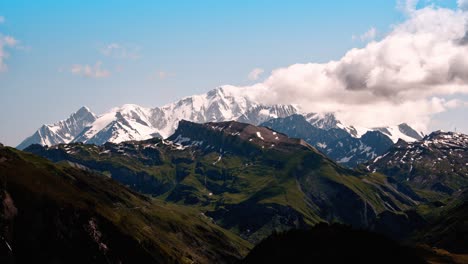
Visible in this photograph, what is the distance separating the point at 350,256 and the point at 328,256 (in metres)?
7.40

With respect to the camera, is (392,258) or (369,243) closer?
(392,258)

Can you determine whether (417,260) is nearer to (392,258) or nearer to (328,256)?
(392,258)

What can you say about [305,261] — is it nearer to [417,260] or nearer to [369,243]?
[369,243]

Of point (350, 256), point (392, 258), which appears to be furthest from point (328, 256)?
point (392, 258)

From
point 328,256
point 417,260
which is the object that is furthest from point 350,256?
point 417,260

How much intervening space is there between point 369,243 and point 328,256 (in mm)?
17085

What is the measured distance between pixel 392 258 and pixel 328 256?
20.3m

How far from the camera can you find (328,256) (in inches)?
7579

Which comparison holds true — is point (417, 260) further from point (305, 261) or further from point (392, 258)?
point (305, 261)

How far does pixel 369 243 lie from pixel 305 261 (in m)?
23.0

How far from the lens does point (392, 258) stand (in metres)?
188

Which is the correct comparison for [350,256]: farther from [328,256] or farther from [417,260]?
[417,260]

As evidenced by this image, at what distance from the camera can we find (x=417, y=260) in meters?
191

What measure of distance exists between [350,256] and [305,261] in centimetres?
1607
